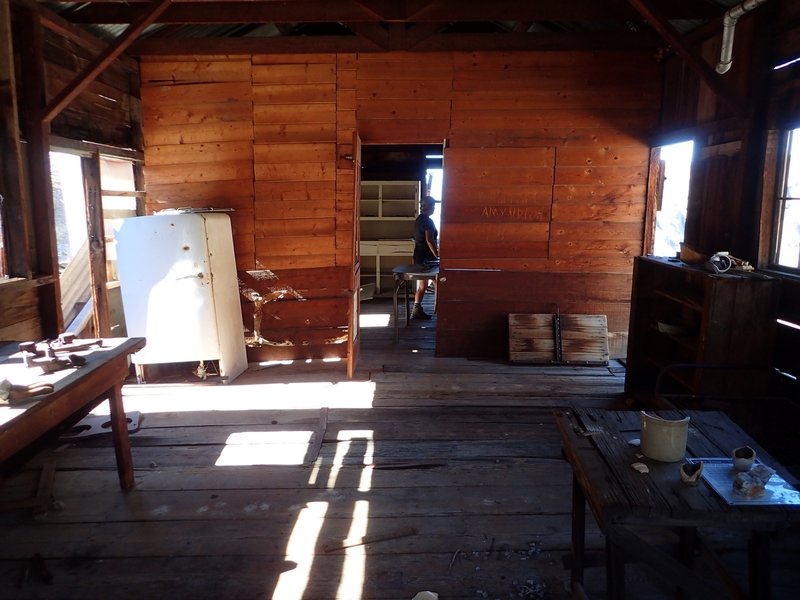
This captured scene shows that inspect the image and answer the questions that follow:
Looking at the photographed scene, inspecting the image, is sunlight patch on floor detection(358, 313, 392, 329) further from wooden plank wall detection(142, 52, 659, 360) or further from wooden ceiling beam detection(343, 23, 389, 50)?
wooden ceiling beam detection(343, 23, 389, 50)

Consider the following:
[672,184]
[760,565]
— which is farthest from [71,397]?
[672,184]

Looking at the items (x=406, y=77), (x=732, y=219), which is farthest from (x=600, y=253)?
(x=406, y=77)

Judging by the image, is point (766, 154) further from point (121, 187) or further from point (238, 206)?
point (121, 187)

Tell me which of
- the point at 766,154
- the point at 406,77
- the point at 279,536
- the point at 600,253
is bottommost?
the point at 279,536

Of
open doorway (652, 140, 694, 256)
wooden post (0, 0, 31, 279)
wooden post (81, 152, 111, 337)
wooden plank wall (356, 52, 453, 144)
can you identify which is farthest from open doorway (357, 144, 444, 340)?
wooden post (0, 0, 31, 279)

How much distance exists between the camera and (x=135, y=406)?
203 inches

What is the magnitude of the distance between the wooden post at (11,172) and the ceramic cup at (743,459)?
4.96m

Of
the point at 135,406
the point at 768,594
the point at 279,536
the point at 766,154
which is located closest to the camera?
the point at 768,594

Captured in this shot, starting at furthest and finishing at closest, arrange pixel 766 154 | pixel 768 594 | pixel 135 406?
pixel 135 406
pixel 766 154
pixel 768 594

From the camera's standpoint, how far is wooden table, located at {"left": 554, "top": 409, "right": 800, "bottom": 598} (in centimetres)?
180

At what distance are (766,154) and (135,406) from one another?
5.68 m

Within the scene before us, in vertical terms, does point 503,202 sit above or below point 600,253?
above

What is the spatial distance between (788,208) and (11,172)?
595 centimetres

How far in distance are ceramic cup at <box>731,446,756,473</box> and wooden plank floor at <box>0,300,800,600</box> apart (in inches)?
36.7
